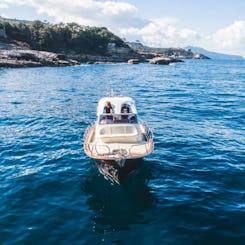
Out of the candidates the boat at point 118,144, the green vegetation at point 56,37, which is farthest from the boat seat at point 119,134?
the green vegetation at point 56,37

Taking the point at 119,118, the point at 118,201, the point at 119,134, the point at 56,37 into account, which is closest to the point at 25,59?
the point at 56,37

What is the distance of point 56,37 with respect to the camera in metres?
133

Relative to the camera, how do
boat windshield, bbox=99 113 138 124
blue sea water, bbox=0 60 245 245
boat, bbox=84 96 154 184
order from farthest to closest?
boat windshield, bbox=99 113 138 124, boat, bbox=84 96 154 184, blue sea water, bbox=0 60 245 245

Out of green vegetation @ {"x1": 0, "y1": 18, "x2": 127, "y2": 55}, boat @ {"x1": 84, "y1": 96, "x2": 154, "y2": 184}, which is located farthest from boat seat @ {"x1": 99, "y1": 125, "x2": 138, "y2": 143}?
green vegetation @ {"x1": 0, "y1": 18, "x2": 127, "y2": 55}

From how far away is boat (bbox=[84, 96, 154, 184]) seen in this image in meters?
16.4

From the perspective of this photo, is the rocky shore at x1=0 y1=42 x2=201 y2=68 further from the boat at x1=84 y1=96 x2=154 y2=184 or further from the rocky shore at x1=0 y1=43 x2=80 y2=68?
the boat at x1=84 y1=96 x2=154 y2=184

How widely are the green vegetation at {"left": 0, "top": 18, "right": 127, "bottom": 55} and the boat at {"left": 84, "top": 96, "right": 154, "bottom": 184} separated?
11100cm

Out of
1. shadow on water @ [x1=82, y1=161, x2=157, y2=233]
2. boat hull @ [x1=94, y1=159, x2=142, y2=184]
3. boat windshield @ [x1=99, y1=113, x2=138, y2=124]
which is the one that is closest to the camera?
shadow on water @ [x1=82, y1=161, x2=157, y2=233]

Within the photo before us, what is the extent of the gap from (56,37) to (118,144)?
12457 cm

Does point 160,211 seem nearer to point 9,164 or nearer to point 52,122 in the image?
point 9,164

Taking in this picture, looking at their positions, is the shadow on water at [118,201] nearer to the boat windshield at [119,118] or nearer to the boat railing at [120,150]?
the boat railing at [120,150]

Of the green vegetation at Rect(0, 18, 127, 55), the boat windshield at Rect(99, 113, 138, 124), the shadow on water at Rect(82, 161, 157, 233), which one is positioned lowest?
the shadow on water at Rect(82, 161, 157, 233)

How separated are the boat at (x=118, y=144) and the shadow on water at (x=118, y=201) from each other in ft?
2.17

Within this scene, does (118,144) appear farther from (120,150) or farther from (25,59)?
(25,59)
